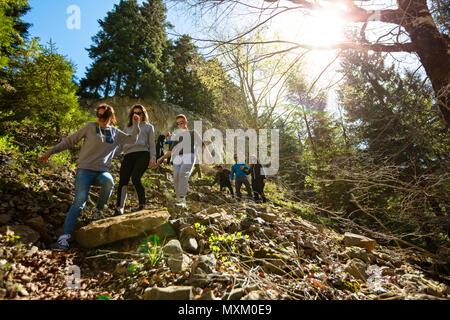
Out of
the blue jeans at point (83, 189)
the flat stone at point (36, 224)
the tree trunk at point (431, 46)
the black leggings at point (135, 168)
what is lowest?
the flat stone at point (36, 224)

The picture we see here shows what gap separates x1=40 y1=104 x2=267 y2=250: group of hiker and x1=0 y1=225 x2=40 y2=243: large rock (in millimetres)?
269

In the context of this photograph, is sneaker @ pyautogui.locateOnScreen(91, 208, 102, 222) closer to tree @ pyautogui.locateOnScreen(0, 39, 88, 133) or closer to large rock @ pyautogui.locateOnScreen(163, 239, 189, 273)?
large rock @ pyautogui.locateOnScreen(163, 239, 189, 273)

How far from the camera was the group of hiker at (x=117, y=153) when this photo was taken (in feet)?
9.16

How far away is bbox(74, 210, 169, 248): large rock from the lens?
261 centimetres

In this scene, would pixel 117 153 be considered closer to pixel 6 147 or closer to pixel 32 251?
pixel 32 251

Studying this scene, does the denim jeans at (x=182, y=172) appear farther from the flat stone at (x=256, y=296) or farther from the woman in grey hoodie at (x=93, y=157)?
the flat stone at (x=256, y=296)

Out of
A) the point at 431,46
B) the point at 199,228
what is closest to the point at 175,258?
the point at 199,228

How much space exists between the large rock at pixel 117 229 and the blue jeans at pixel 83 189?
0.19 m

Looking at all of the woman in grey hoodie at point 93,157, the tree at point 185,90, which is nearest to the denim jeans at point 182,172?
the woman in grey hoodie at point 93,157

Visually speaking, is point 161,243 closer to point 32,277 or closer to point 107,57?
point 32,277

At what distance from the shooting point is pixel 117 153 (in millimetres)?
3664

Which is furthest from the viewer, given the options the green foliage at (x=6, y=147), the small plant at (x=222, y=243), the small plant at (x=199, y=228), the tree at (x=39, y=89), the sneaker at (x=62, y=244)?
the tree at (x=39, y=89)

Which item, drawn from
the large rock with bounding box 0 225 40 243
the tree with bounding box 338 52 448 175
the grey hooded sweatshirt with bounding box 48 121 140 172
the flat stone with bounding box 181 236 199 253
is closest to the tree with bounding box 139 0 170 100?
the grey hooded sweatshirt with bounding box 48 121 140 172
